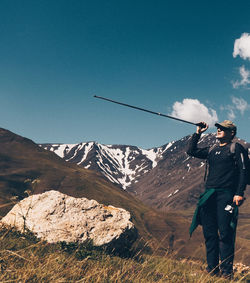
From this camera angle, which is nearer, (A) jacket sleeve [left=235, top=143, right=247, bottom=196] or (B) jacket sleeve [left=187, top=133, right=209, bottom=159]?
(A) jacket sleeve [left=235, top=143, right=247, bottom=196]

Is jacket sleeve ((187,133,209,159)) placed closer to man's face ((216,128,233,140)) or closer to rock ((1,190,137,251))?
man's face ((216,128,233,140))

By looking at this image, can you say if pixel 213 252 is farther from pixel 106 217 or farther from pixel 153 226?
pixel 153 226

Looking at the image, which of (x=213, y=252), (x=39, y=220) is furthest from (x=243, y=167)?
(x=39, y=220)

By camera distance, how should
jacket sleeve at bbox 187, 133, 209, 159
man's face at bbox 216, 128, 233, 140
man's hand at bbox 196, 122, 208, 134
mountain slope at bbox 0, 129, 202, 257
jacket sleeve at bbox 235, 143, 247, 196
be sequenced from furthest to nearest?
mountain slope at bbox 0, 129, 202, 257, jacket sleeve at bbox 187, 133, 209, 159, man's hand at bbox 196, 122, 208, 134, man's face at bbox 216, 128, 233, 140, jacket sleeve at bbox 235, 143, 247, 196

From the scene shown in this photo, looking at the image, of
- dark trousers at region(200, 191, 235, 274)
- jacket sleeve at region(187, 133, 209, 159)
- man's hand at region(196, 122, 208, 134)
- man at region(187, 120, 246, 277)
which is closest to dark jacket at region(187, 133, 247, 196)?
man at region(187, 120, 246, 277)

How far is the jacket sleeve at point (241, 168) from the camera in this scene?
21.1ft

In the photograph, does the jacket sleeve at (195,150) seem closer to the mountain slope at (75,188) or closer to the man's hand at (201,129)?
the man's hand at (201,129)

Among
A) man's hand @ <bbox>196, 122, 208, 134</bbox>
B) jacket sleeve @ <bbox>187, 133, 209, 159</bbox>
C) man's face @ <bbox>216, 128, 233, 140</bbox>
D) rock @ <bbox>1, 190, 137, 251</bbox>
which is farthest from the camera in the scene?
rock @ <bbox>1, 190, 137, 251</bbox>

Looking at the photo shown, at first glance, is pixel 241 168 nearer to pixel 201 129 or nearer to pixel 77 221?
pixel 201 129

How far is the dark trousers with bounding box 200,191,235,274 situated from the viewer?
650 centimetres

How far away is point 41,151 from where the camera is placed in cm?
18438

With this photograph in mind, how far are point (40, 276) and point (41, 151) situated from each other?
189144 mm

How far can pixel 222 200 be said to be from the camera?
673cm

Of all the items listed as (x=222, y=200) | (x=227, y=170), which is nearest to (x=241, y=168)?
(x=227, y=170)
